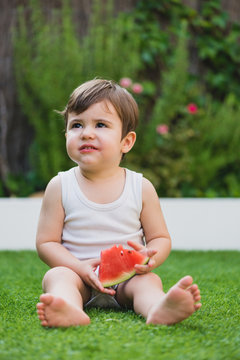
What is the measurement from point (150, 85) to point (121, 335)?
4.09 m

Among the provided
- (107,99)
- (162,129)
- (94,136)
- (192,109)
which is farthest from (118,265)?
(192,109)

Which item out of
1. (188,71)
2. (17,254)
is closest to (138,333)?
(17,254)

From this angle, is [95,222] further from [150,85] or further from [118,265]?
[150,85]

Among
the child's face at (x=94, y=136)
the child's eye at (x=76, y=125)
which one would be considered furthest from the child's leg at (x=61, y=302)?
the child's eye at (x=76, y=125)

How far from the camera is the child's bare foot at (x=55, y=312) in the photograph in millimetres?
1584

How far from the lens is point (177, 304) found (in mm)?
1612

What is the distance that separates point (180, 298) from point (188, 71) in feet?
14.4

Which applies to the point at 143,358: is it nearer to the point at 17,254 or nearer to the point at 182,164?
the point at 17,254

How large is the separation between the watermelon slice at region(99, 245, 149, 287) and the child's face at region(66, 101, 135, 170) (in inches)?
15.8

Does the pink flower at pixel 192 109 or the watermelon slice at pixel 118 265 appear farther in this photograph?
the pink flower at pixel 192 109

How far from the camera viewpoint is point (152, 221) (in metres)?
2.14

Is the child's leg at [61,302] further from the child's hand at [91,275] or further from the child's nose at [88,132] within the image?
the child's nose at [88,132]

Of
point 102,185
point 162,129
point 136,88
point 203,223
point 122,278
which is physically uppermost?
point 136,88

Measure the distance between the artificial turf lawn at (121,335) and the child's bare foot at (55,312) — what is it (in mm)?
32
